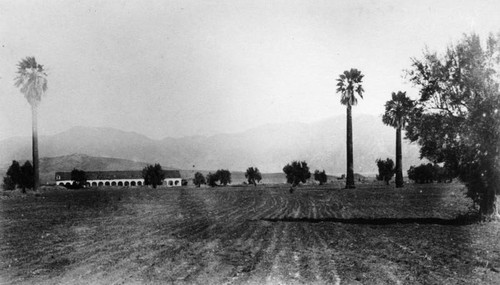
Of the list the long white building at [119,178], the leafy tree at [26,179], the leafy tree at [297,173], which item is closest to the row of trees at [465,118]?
the leafy tree at [26,179]

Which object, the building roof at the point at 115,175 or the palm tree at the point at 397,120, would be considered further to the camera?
the building roof at the point at 115,175

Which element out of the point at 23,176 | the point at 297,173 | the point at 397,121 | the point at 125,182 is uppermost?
the point at 397,121

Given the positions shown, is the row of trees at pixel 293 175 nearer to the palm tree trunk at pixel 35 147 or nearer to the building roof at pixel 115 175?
the building roof at pixel 115 175

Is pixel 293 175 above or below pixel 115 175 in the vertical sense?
above

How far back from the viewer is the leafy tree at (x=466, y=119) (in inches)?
878

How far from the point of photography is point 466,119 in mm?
22859

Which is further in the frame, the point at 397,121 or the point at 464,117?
the point at 397,121

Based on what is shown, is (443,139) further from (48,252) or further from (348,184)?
(348,184)

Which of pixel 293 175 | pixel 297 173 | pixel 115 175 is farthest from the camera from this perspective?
pixel 115 175

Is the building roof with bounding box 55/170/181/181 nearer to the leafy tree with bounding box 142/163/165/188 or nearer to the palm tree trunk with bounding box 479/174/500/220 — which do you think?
the leafy tree with bounding box 142/163/165/188

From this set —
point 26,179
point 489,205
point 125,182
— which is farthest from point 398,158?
point 125,182

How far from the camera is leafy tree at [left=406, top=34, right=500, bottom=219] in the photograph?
2230cm

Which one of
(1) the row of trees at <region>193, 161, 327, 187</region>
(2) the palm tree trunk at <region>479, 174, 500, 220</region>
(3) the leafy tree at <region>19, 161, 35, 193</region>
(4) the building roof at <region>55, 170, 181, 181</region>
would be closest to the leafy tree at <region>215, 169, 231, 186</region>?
(1) the row of trees at <region>193, 161, 327, 187</region>

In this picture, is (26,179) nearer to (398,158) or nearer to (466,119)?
(398,158)
